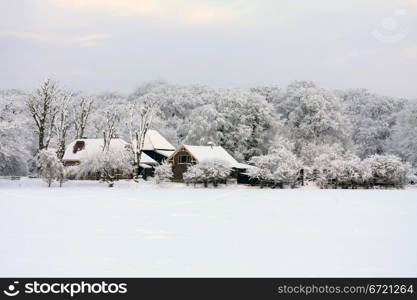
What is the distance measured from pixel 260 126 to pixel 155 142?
46.5ft

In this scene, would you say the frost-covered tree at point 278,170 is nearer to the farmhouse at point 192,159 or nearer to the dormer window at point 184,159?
the farmhouse at point 192,159

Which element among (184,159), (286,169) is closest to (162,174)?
(184,159)

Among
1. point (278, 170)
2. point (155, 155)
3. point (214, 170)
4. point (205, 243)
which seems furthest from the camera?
point (155, 155)

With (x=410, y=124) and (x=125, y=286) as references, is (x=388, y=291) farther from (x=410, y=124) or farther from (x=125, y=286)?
(x=410, y=124)

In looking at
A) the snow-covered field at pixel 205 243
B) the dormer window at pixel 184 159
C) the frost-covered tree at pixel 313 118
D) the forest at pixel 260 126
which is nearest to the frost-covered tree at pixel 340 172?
the forest at pixel 260 126

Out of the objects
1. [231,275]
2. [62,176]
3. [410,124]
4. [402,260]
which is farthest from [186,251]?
[410,124]

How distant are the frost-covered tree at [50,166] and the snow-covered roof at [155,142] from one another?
73.6 feet

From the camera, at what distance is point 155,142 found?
8000 centimetres

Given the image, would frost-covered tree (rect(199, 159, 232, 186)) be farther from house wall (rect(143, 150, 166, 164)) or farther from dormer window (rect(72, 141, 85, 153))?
dormer window (rect(72, 141, 85, 153))

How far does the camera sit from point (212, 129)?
76.7m

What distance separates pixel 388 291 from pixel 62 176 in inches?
1972

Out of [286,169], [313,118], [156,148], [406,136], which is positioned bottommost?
[286,169]

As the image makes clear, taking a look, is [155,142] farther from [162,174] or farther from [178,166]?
[162,174]

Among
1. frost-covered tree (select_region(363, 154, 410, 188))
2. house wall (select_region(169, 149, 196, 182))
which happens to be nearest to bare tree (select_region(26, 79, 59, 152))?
house wall (select_region(169, 149, 196, 182))
